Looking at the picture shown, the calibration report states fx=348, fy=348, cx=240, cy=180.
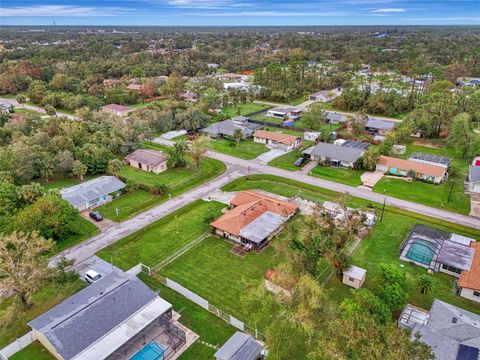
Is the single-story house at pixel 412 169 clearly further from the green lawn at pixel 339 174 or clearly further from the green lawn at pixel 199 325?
the green lawn at pixel 199 325

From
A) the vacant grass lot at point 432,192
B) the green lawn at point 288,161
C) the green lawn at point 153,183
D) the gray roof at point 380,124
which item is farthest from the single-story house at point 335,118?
the green lawn at point 153,183

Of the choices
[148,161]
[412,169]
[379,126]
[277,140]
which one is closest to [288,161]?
[277,140]

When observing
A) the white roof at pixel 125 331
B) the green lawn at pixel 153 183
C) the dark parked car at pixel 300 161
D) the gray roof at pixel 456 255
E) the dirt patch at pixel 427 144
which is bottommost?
the green lawn at pixel 153 183

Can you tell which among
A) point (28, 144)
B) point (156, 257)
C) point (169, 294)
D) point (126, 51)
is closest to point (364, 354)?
point (169, 294)

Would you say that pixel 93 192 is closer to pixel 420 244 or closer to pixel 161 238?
pixel 161 238

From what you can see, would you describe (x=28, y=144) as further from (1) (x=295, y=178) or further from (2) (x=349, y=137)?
(2) (x=349, y=137)

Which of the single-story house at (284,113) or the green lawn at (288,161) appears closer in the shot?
the green lawn at (288,161)

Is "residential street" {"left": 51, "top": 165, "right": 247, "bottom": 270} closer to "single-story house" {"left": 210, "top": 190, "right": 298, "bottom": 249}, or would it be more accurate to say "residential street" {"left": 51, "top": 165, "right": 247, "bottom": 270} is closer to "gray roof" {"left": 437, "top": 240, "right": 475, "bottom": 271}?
"single-story house" {"left": 210, "top": 190, "right": 298, "bottom": 249}
